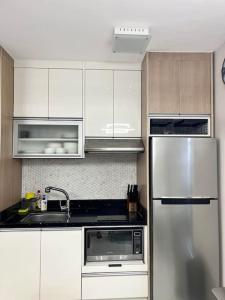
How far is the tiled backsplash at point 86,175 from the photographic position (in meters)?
2.75

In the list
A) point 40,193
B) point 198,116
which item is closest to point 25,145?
point 40,193

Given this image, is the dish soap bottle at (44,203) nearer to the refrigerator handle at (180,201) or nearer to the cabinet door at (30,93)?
the cabinet door at (30,93)

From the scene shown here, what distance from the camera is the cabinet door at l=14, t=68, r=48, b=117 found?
247 cm

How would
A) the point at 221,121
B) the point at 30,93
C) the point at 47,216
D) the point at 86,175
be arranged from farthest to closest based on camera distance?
the point at 86,175
the point at 47,216
the point at 30,93
the point at 221,121

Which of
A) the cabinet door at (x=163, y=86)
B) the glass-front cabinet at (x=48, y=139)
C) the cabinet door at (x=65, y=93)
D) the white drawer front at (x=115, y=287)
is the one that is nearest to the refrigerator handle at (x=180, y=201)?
the white drawer front at (x=115, y=287)

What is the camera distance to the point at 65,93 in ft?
8.25

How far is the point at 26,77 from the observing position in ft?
8.18

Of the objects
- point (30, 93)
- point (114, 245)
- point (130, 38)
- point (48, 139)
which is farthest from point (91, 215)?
point (130, 38)

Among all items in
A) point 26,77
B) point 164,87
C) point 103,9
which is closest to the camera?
point 103,9

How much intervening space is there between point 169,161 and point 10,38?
1753 millimetres

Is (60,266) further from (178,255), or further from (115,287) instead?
(178,255)

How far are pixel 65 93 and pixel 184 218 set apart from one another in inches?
66.6

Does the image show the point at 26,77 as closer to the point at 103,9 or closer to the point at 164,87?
the point at 103,9

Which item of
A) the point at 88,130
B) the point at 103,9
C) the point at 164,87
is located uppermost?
the point at 103,9
